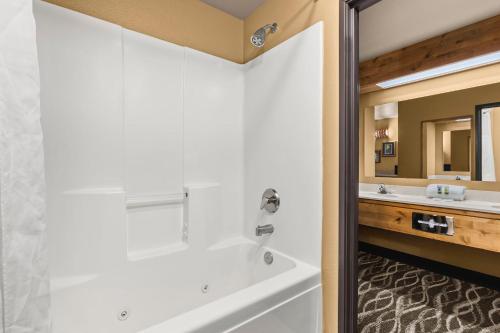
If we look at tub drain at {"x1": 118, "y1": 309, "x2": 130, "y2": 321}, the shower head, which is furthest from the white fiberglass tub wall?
the shower head

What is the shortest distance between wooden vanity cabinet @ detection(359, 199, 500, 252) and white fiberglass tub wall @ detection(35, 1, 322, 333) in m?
1.37

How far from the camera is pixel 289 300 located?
1.15 m

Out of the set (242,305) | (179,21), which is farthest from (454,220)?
(179,21)

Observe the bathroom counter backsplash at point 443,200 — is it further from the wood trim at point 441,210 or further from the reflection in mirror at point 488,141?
the reflection in mirror at point 488,141

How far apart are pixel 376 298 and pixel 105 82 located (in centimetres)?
261

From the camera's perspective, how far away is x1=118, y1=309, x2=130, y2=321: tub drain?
135 cm

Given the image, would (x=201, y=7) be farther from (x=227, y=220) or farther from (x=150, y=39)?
(x=227, y=220)

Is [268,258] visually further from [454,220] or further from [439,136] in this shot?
[439,136]

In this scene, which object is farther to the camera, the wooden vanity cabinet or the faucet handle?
the wooden vanity cabinet

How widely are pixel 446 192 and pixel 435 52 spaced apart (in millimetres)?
1393

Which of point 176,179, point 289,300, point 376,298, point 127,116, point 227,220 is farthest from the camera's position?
point 376,298

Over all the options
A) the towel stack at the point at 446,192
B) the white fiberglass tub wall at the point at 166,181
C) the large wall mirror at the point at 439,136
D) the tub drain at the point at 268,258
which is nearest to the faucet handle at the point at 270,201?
the white fiberglass tub wall at the point at 166,181

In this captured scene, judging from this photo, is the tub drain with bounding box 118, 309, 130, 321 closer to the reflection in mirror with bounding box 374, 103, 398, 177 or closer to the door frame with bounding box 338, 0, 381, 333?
the door frame with bounding box 338, 0, 381, 333

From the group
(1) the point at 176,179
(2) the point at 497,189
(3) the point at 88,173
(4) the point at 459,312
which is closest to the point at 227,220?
Result: (1) the point at 176,179
